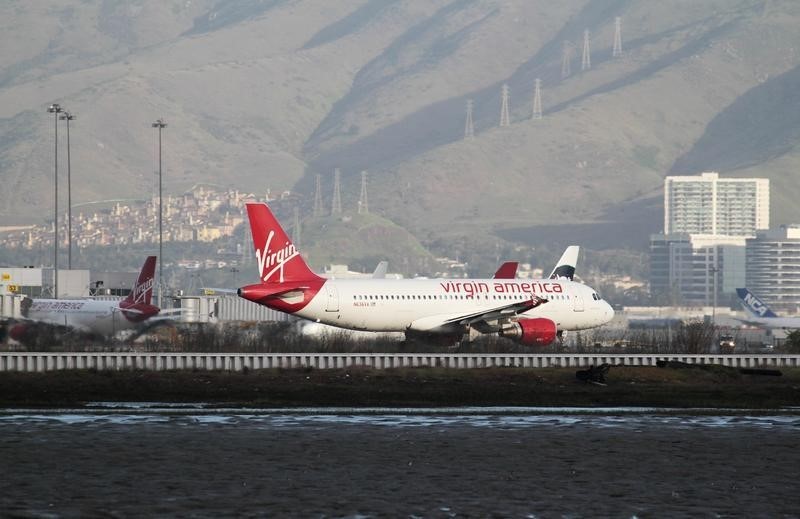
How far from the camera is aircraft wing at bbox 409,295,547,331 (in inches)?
3612

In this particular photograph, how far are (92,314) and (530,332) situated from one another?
2387 cm

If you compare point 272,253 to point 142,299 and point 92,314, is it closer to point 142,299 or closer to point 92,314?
point 92,314

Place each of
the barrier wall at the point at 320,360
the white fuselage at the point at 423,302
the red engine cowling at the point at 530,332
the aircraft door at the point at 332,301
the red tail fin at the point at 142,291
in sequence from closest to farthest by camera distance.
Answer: the barrier wall at the point at 320,360 < the aircraft door at the point at 332,301 < the white fuselage at the point at 423,302 < the red engine cowling at the point at 530,332 < the red tail fin at the point at 142,291

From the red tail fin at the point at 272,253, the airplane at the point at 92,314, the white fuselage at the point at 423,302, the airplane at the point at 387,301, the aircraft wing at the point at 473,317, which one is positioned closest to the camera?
the airplane at the point at 92,314

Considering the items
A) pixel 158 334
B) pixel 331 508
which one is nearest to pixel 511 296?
pixel 158 334

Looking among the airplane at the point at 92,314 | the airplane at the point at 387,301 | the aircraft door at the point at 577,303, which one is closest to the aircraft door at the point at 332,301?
the airplane at the point at 387,301

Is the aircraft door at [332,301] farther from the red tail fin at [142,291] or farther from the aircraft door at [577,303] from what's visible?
the red tail fin at [142,291]

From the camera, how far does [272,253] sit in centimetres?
9144

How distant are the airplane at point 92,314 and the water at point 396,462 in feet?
90.3

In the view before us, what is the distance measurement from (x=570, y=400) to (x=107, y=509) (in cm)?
2850

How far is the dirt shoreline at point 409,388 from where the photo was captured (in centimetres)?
6456

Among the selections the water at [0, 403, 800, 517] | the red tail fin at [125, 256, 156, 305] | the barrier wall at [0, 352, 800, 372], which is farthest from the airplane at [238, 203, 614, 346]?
the water at [0, 403, 800, 517]

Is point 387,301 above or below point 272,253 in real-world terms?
below

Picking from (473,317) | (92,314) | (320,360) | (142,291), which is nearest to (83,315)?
(92,314)
